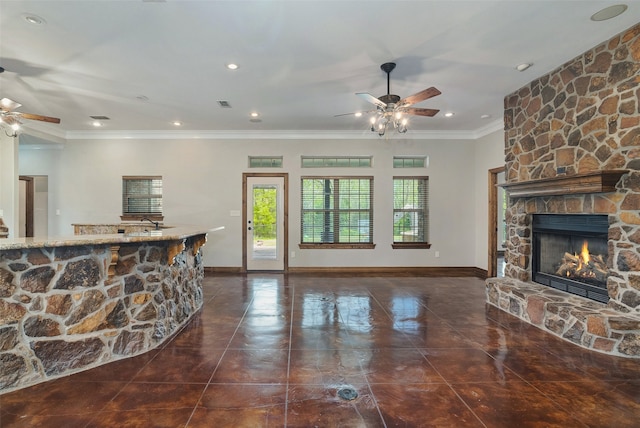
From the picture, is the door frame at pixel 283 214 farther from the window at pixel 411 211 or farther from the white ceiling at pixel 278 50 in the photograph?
the window at pixel 411 211

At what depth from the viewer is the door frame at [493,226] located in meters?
5.79

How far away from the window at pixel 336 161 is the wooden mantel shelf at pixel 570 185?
2.90 m

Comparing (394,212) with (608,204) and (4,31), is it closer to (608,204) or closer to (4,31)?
(608,204)

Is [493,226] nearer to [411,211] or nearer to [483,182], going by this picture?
[483,182]

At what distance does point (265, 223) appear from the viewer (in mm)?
6352

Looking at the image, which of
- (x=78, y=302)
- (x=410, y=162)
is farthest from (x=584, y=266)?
(x=78, y=302)

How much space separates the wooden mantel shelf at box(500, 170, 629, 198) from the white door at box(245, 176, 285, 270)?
4077mm

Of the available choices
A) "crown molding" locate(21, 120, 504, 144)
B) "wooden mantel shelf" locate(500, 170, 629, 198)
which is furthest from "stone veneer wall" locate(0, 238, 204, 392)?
"wooden mantel shelf" locate(500, 170, 629, 198)

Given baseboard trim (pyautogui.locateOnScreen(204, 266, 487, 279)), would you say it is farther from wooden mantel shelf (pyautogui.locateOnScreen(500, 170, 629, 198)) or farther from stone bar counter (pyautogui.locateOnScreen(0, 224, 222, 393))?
stone bar counter (pyautogui.locateOnScreen(0, 224, 222, 393))

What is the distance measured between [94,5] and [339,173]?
4559 millimetres

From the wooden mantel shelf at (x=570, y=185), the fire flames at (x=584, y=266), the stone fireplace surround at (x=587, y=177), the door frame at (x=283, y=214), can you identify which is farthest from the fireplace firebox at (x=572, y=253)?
the door frame at (x=283, y=214)

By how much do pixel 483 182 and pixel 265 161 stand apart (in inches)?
174

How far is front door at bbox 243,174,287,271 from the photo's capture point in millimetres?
6340

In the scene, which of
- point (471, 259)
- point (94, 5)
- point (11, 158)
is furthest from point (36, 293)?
point (471, 259)
